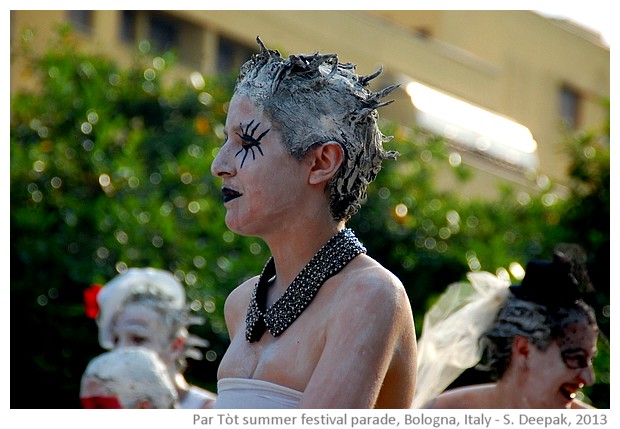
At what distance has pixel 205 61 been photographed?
1822 cm

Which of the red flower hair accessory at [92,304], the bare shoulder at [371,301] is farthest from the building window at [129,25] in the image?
the bare shoulder at [371,301]

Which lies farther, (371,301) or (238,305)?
(238,305)

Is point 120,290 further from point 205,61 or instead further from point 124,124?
point 205,61

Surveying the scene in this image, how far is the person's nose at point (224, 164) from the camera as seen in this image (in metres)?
3.40

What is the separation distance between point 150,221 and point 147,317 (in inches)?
126

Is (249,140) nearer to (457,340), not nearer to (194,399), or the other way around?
(457,340)

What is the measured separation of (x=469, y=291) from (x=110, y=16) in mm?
11594

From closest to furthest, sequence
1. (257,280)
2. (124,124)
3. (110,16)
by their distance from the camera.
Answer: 1. (257,280)
2. (124,124)
3. (110,16)

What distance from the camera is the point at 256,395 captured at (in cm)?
329

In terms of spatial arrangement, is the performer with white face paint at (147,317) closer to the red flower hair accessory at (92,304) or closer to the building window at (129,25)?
the red flower hair accessory at (92,304)

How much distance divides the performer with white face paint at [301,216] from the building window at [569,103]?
20.5m

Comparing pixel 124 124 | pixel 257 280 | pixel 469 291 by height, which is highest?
pixel 257 280

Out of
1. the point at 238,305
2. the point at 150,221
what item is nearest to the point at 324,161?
the point at 238,305

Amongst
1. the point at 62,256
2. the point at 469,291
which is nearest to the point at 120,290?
the point at 469,291
